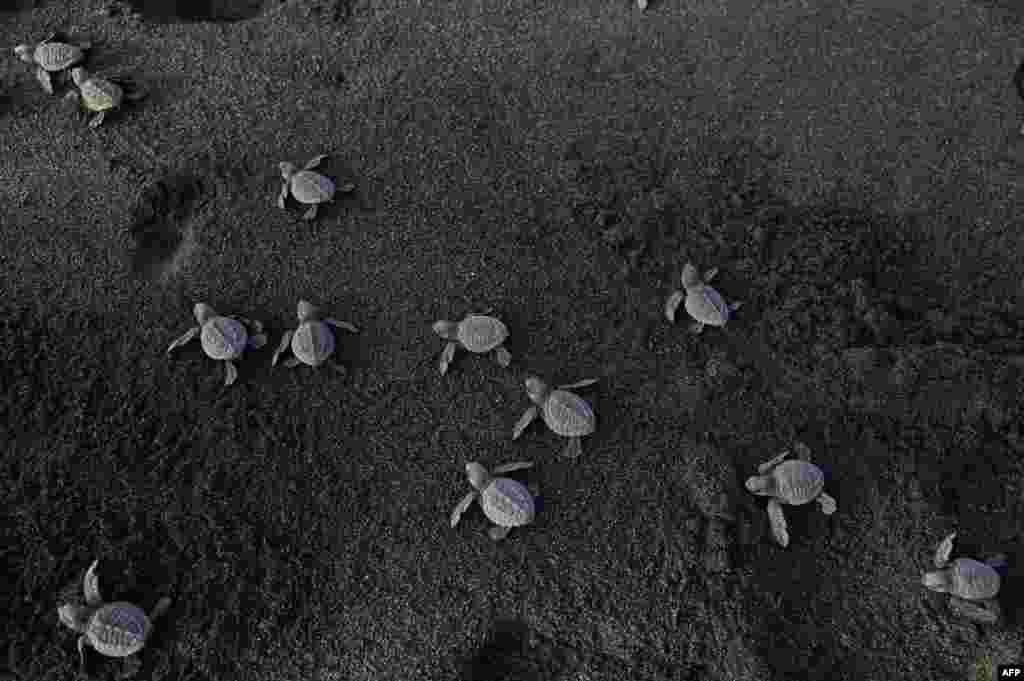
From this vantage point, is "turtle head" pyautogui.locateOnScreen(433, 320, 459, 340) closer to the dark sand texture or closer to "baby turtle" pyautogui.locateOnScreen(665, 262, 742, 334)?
the dark sand texture

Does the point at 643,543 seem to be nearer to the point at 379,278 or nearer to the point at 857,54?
the point at 379,278

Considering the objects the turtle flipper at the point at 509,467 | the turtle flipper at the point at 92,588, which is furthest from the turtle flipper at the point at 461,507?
the turtle flipper at the point at 92,588

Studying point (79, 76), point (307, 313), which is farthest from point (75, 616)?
point (79, 76)

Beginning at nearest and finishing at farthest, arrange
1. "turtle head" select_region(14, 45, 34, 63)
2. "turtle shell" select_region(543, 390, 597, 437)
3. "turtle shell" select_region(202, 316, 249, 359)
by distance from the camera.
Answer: "turtle shell" select_region(543, 390, 597, 437) → "turtle shell" select_region(202, 316, 249, 359) → "turtle head" select_region(14, 45, 34, 63)

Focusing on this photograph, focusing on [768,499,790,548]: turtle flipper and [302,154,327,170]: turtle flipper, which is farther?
[302,154,327,170]: turtle flipper

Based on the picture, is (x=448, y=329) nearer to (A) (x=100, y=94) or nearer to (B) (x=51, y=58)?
(A) (x=100, y=94)

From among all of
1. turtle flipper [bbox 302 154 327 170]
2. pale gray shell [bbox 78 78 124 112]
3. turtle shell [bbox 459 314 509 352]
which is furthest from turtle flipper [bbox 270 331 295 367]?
pale gray shell [bbox 78 78 124 112]

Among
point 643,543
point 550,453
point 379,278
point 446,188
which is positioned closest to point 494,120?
point 446,188
